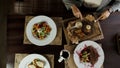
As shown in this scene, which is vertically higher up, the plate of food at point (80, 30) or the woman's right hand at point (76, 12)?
the woman's right hand at point (76, 12)

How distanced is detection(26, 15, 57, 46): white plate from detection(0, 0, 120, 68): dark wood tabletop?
3 centimetres

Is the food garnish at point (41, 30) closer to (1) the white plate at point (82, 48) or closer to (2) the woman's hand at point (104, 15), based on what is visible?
(1) the white plate at point (82, 48)

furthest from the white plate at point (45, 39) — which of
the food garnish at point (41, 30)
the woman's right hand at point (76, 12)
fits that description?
the woman's right hand at point (76, 12)

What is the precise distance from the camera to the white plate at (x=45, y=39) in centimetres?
143

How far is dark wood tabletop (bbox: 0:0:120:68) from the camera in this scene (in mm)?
1426

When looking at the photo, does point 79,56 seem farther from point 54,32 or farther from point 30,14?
point 30,14

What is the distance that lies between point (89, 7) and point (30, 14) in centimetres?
38

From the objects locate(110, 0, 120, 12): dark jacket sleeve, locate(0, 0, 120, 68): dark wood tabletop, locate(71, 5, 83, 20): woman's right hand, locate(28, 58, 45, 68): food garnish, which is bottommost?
locate(28, 58, 45, 68): food garnish

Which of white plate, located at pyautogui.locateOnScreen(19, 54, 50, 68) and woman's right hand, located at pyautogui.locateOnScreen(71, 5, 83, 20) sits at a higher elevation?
woman's right hand, located at pyautogui.locateOnScreen(71, 5, 83, 20)

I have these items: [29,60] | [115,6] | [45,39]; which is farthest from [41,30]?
[115,6]

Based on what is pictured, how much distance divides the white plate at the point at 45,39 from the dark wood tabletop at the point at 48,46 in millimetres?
30

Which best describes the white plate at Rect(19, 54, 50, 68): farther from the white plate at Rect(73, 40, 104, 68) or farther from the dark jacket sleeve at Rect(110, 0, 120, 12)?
the dark jacket sleeve at Rect(110, 0, 120, 12)

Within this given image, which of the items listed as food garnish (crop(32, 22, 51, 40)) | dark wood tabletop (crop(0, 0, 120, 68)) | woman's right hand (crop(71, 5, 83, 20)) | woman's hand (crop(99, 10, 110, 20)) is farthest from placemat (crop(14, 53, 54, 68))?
woman's hand (crop(99, 10, 110, 20))

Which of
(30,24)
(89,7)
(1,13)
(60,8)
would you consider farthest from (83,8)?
(1,13)
